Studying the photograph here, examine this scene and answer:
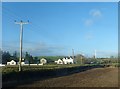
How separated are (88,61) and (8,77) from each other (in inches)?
5504

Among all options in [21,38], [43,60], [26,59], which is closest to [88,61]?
[43,60]

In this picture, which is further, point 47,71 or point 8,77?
point 47,71

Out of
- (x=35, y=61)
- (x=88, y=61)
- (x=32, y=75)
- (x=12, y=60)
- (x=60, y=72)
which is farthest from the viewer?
(x=88, y=61)

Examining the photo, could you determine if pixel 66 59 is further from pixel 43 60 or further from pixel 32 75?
pixel 32 75

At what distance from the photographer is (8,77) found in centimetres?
2555

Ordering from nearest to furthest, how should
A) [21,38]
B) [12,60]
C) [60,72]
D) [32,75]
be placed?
[32,75] → [21,38] → [60,72] → [12,60]

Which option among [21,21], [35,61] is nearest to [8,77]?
[21,21]

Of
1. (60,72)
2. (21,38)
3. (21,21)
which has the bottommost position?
(60,72)

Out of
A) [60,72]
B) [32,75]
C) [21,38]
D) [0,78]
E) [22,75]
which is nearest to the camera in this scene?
[0,78]

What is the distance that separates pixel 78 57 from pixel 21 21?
4181 inches

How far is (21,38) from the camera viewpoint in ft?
123

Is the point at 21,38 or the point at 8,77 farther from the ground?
the point at 21,38

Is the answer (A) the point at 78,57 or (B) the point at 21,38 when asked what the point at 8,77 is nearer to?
(B) the point at 21,38

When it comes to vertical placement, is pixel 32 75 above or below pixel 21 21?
below
